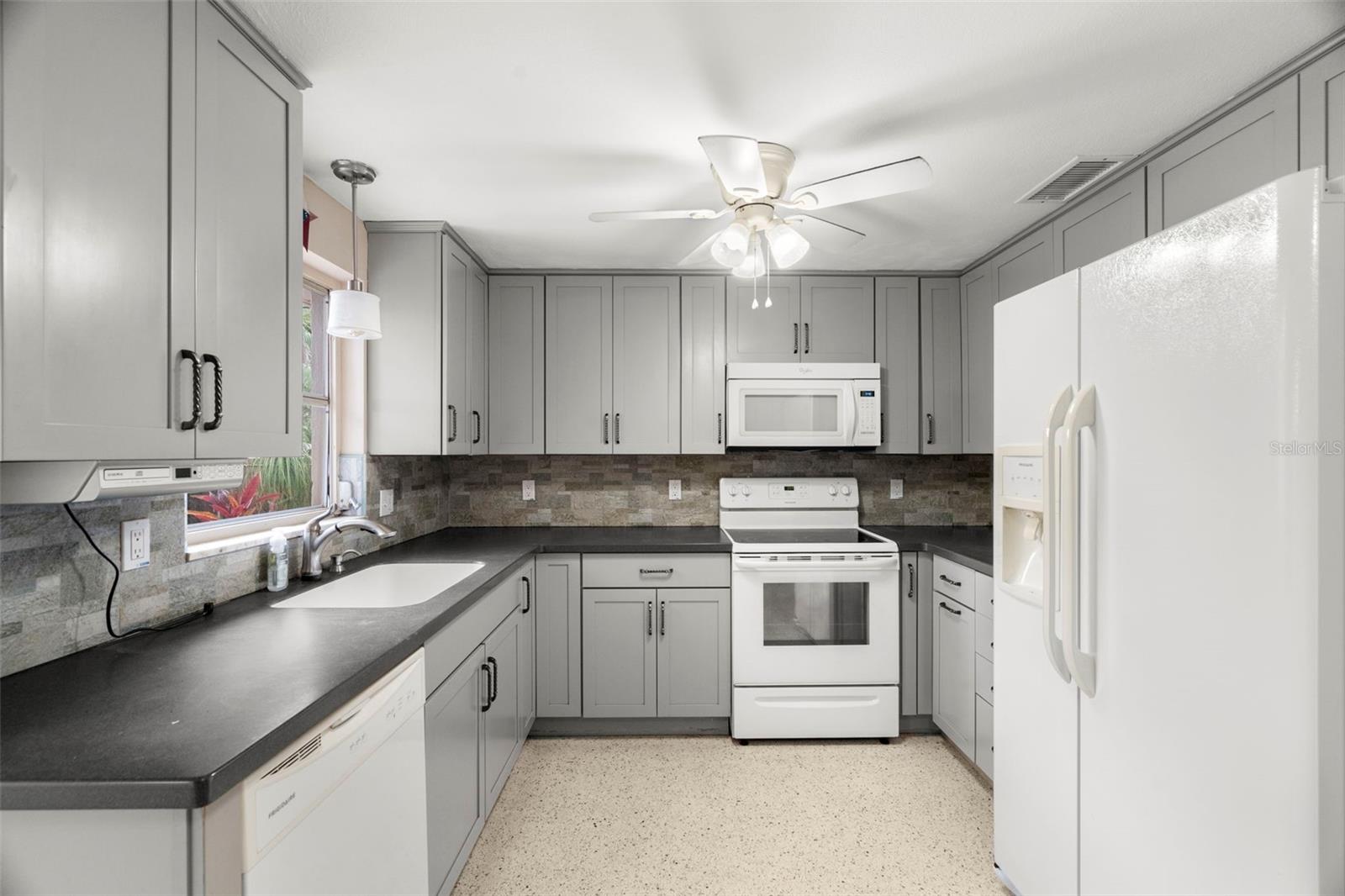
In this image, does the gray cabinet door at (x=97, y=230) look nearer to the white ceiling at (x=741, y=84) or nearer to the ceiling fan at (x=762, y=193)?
the white ceiling at (x=741, y=84)

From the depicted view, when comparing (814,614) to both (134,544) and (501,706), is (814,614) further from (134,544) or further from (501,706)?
(134,544)

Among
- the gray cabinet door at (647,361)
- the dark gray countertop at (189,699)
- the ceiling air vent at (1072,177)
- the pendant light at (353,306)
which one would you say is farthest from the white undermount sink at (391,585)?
the ceiling air vent at (1072,177)

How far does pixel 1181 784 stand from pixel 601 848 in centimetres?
168

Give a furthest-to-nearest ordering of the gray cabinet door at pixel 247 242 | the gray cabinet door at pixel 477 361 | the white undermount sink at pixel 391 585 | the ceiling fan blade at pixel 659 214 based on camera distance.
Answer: the gray cabinet door at pixel 477 361 < the white undermount sink at pixel 391 585 < the ceiling fan blade at pixel 659 214 < the gray cabinet door at pixel 247 242

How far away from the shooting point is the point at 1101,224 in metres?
2.15

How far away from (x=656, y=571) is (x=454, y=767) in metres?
1.28

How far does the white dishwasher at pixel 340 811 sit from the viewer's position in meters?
0.90

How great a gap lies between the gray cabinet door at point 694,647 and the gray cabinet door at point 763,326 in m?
1.25

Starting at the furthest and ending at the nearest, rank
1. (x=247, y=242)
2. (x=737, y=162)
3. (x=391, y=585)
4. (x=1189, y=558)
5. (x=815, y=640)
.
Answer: (x=815, y=640) → (x=391, y=585) → (x=737, y=162) → (x=247, y=242) → (x=1189, y=558)

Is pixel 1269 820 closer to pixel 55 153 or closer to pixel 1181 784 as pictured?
pixel 1181 784

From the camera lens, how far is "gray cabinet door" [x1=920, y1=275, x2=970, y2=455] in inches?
128

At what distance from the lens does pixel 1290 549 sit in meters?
0.95

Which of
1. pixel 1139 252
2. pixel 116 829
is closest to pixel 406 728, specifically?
pixel 116 829

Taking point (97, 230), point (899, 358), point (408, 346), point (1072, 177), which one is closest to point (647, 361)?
point (408, 346)
